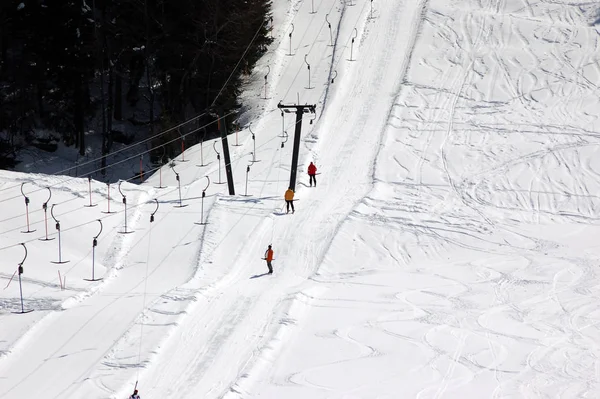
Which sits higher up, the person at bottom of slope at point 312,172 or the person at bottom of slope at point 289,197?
the person at bottom of slope at point 312,172

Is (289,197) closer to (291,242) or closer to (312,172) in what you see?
(291,242)

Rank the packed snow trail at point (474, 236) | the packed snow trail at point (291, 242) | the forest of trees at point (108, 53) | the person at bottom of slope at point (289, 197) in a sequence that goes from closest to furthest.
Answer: the packed snow trail at point (474, 236)
the packed snow trail at point (291, 242)
the person at bottom of slope at point (289, 197)
the forest of trees at point (108, 53)

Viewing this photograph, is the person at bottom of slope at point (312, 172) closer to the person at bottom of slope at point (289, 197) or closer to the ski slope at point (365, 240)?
the ski slope at point (365, 240)

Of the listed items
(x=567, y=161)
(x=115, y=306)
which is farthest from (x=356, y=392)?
(x=567, y=161)

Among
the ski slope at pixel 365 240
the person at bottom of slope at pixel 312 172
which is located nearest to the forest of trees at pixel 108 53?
the ski slope at pixel 365 240

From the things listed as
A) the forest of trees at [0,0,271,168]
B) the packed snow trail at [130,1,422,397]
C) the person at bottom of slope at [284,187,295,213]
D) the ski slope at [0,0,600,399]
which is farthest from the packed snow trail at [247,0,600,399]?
the forest of trees at [0,0,271,168]

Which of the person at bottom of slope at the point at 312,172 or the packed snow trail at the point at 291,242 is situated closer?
the packed snow trail at the point at 291,242
